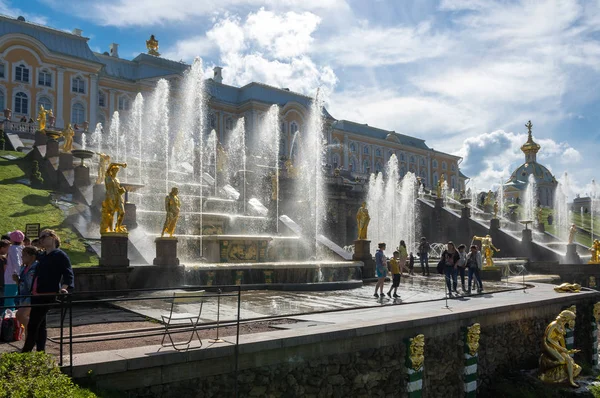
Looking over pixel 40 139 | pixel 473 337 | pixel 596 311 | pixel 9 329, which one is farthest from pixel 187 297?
pixel 40 139

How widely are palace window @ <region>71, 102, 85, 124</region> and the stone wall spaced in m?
46.3

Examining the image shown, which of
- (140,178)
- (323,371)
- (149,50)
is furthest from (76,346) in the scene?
(149,50)

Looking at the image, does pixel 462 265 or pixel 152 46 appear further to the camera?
pixel 152 46

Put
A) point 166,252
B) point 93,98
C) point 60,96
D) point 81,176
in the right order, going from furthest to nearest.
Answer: point 93,98 < point 60,96 < point 81,176 < point 166,252

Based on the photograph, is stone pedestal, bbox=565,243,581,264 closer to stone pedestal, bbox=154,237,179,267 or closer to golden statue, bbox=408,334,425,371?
golden statue, bbox=408,334,425,371

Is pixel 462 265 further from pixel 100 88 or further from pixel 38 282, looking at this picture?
pixel 100 88

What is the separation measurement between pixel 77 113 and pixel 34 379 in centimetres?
4933

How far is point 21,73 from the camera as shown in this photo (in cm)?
4625

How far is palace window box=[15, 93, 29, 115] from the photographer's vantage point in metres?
45.8

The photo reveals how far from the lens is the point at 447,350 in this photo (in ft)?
34.1

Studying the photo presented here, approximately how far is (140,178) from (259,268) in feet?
47.4

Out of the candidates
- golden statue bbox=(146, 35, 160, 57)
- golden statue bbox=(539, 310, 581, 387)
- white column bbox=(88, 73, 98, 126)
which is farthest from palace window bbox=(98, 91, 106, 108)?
golden statue bbox=(539, 310, 581, 387)

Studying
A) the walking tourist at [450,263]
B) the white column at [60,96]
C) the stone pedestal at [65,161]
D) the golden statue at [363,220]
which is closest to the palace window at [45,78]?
the white column at [60,96]

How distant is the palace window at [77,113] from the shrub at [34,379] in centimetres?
4819
